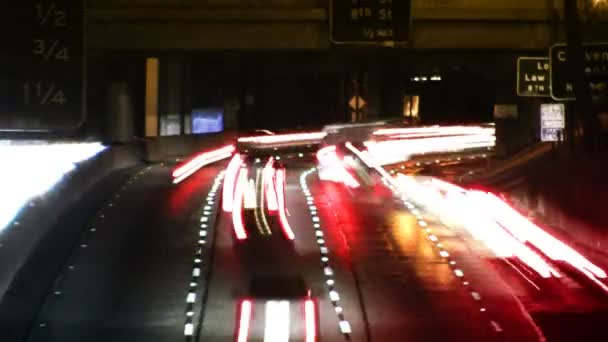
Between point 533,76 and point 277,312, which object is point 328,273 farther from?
point 533,76

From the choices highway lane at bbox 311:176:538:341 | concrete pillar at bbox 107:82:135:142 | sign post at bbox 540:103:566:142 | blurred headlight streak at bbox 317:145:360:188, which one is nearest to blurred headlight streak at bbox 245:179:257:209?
highway lane at bbox 311:176:538:341

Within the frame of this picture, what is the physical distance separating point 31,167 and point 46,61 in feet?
61.1

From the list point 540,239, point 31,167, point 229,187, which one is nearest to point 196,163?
point 229,187

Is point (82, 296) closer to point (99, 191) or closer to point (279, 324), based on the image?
point (279, 324)

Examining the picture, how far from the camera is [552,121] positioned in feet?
111

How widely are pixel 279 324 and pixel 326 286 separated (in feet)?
10.2

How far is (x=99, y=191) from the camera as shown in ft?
101

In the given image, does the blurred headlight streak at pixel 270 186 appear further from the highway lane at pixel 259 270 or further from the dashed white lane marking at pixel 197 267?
the dashed white lane marking at pixel 197 267

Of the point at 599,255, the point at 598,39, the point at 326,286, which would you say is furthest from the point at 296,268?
the point at 598,39

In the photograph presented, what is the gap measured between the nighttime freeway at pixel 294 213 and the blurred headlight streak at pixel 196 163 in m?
0.19

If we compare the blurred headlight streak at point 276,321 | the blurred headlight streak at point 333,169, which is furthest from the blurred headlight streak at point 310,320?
the blurred headlight streak at point 333,169

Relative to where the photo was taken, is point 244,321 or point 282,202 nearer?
point 244,321

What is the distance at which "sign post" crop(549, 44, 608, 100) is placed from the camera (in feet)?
89.0

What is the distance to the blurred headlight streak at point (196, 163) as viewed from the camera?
36250 millimetres
